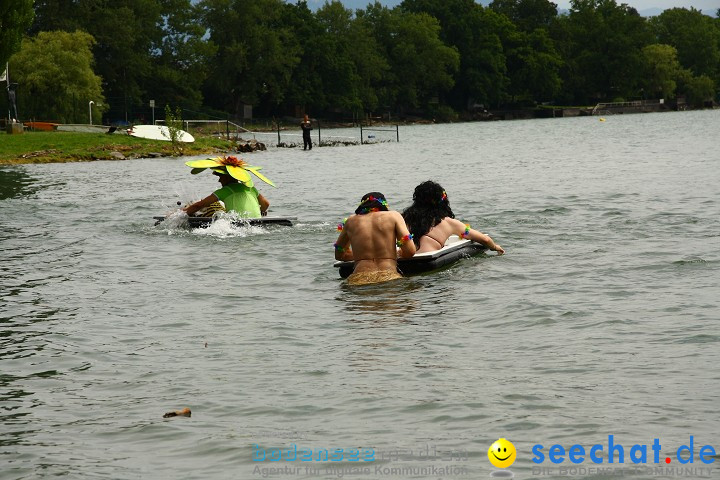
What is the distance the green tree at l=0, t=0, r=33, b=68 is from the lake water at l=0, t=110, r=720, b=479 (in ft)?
102

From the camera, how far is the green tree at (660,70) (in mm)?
168625

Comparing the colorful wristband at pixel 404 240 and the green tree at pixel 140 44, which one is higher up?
the green tree at pixel 140 44

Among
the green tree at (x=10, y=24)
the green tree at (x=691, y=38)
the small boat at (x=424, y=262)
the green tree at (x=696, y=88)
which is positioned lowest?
the small boat at (x=424, y=262)

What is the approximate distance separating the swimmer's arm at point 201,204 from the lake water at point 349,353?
0.39 m

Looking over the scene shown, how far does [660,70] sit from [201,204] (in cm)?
15859

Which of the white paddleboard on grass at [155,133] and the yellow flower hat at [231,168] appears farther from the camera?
the white paddleboard on grass at [155,133]

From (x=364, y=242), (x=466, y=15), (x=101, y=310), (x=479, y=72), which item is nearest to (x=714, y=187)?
(x=364, y=242)

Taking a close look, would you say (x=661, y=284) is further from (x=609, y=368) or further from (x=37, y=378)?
(x=37, y=378)

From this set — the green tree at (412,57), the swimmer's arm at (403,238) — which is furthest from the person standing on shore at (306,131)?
the green tree at (412,57)

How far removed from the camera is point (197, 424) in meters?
8.27

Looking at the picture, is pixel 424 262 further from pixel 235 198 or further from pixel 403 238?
pixel 235 198

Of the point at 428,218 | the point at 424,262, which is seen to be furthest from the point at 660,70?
the point at 424,262

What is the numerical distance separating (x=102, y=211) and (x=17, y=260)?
8549 millimetres

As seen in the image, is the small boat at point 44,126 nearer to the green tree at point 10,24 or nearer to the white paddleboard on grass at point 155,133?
the white paddleboard on grass at point 155,133
